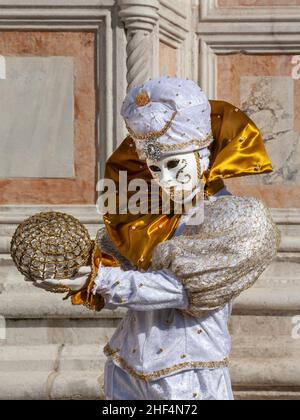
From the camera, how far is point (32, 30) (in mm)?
5355

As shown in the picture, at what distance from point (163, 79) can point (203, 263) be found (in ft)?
1.66

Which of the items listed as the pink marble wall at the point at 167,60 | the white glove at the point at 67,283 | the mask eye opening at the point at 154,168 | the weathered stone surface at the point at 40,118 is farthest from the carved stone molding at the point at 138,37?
the white glove at the point at 67,283

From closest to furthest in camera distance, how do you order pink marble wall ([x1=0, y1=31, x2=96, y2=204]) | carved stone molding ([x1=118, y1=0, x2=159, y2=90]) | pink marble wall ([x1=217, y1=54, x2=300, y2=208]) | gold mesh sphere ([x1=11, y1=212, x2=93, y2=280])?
gold mesh sphere ([x1=11, y1=212, x2=93, y2=280]) < carved stone molding ([x1=118, y1=0, x2=159, y2=90]) < pink marble wall ([x1=0, y1=31, x2=96, y2=204]) < pink marble wall ([x1=217, y1=54, x2=300, y2=208])

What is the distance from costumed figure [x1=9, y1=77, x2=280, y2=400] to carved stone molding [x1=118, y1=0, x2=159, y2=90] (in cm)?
209

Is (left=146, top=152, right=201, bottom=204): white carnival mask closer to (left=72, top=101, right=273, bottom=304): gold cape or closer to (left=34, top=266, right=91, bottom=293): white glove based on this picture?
(left=72, top=101, right=273, bottom=304): gold cape

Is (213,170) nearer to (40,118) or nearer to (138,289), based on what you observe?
(138,289)

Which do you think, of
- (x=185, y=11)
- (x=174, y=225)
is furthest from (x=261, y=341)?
(x=174, y=225)

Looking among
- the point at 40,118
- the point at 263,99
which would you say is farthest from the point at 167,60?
the point at 40,118

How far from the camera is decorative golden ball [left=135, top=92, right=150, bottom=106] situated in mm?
2965

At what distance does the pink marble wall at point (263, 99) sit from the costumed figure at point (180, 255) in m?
2.39

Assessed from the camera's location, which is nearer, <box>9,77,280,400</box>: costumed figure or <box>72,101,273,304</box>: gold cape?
<box>9,77,280,400</box>: costumed figure

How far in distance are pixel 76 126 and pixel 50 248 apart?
2.63m

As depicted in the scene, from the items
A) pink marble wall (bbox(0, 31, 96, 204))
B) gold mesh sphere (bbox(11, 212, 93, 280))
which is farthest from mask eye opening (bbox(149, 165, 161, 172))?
pink marble wall (bbox(0, 31, 96, 204))

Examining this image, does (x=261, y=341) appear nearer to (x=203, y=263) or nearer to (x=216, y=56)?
(x=216, y=56)
